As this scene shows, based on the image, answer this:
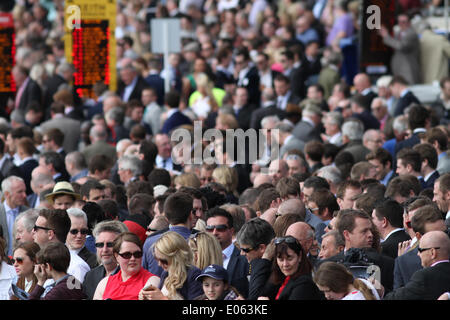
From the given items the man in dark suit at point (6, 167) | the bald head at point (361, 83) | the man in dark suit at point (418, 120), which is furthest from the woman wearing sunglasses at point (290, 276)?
the bald head at point (361, 83)

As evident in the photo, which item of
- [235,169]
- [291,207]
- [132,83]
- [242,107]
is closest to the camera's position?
[291,207]

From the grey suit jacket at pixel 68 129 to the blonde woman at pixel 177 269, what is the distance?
29.0 feet

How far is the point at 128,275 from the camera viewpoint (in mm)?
8016

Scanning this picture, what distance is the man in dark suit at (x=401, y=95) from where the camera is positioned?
651 inches

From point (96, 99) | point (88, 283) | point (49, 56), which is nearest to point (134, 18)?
point (49, 56)

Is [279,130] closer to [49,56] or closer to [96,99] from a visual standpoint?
[96,99]

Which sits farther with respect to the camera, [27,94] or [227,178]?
[27,94]

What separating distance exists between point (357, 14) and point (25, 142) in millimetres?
10824

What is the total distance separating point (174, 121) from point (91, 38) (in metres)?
2.00

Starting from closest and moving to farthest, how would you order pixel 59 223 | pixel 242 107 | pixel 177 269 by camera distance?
1. pixel 177 269
2. pixel 59 223
3. pixel 242 107

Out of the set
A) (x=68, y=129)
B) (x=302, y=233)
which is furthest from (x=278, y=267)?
(x=68, y=129)

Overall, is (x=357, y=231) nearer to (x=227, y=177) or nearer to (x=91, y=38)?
(x=227, y=177)

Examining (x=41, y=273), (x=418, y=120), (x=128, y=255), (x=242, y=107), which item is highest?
(x=418, y=120)

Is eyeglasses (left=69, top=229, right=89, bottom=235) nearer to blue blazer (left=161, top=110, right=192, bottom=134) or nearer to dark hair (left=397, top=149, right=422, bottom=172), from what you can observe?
dark hair (left=397, top=149, right=422, bottom=172)
